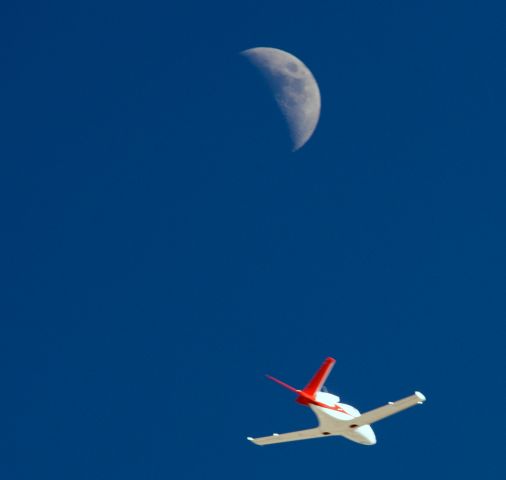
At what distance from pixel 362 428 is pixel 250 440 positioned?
908 cm

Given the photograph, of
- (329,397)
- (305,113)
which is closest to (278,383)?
(329,397)

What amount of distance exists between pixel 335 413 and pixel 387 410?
501 cm

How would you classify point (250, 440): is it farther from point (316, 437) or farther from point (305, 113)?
point (305, 113)

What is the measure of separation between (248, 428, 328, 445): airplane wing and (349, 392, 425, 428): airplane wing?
4.39 meters

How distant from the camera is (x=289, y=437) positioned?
161 metres

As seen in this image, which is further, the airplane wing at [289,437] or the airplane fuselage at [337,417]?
the airplane wing at [289,437]

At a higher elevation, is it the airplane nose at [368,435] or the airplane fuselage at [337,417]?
the airplane nose at [368,435]

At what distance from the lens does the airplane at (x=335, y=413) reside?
151000 millimetres

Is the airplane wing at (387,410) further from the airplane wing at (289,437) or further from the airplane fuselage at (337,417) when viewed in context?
the airplane wing at (289,437)

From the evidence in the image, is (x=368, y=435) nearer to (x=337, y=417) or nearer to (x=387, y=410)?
(x=337, y=417)

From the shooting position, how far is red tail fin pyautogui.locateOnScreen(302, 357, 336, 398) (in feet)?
496

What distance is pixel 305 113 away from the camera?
160375 mm

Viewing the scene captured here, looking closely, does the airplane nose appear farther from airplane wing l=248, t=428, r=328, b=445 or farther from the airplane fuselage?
airplane wing l=248, t=428, r=328, b=445

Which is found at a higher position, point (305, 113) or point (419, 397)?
point (305, 113)
